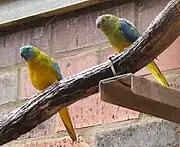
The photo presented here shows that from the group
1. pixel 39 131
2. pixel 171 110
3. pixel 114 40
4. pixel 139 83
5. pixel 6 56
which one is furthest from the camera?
pixel 6 56

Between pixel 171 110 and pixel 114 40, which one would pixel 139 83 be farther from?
pixel 114 40

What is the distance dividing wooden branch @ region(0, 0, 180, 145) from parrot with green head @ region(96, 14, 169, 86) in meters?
0.28

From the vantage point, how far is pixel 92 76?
45.9 inches

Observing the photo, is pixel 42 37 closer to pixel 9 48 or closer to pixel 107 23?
pixel 9 48

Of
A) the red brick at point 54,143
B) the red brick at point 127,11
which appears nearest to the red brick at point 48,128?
the red brick at point 54,143

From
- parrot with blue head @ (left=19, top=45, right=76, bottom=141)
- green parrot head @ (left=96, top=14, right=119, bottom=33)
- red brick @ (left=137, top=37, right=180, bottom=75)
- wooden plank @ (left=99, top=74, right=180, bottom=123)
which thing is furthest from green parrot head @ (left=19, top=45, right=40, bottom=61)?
wooden plank @ (left=99, top=74, right=180, bottom=123)

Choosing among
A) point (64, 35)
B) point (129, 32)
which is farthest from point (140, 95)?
point (64, 35)

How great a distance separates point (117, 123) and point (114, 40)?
0.96 ft

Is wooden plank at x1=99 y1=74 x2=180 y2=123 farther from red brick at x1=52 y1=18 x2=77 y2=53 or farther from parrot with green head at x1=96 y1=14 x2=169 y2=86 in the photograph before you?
red brick at x1=52 y1=18 x2=77 y2=53

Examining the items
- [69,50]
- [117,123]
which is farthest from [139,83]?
[69,50]

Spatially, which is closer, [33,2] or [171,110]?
[171,110]

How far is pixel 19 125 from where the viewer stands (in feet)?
4.09

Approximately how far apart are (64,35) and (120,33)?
0.41m

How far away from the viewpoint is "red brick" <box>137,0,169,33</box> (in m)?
1.66
